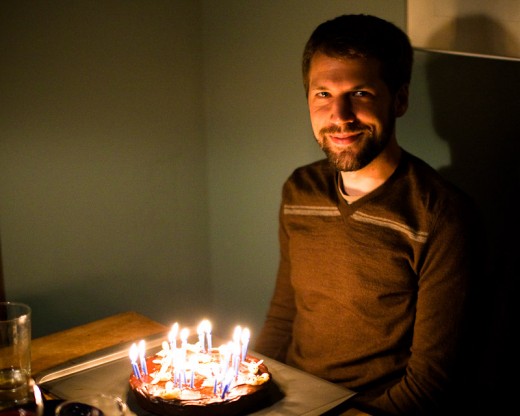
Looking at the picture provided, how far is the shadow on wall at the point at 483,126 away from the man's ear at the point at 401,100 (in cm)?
27

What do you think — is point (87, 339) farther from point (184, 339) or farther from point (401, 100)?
point (401, 100)

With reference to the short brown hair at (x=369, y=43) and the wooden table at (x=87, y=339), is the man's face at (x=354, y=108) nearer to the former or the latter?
the short brown hair at (x=369, y=43)

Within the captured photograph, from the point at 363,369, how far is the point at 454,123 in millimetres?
868

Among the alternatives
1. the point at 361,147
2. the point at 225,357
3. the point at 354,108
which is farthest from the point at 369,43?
the point at 225,357

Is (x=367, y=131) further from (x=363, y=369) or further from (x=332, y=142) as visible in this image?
(x=363, y=369)

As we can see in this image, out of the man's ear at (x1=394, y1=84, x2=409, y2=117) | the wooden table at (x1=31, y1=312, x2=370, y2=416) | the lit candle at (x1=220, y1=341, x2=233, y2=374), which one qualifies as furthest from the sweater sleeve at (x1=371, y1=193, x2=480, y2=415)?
the wooden table at (x1=31, y1=312, x2=370, y2=416)

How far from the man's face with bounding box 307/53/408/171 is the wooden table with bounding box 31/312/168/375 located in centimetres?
80

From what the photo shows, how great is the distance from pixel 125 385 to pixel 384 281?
73 cm

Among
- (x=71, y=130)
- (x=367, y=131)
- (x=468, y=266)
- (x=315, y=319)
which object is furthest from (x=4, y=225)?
(x=468, y=266)

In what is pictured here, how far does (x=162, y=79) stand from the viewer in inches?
98.6

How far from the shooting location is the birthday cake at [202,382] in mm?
1165

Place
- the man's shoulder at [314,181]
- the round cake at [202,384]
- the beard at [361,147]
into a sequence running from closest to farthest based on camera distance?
1. the round cake at [202,384]
2. the beard at [361,147]
3. the man's shoulder at [314,181]

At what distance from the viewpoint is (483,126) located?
1855 mm

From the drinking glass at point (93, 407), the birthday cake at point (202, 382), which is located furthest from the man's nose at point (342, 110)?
the drinking glass at point (93, 407)
